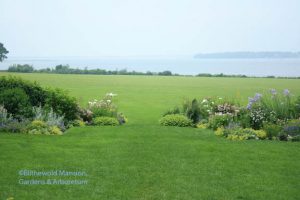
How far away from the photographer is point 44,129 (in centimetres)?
1261

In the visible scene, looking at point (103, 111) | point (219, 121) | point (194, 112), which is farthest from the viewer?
point (103, 111)

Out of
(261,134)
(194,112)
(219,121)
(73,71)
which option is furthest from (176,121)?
(73,71)

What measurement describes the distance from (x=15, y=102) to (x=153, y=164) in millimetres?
6076

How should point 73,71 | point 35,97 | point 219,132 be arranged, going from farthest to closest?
point 73,71, point 35,97, point 219,132

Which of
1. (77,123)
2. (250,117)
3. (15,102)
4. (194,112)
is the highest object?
(15,102)

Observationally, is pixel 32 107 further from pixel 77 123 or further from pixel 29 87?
pixel 77 123

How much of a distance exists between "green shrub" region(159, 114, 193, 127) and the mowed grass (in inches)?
42.3

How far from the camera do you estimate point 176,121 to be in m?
15.1

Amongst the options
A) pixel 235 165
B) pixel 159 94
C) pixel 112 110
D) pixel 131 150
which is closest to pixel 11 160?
pixel 131 150

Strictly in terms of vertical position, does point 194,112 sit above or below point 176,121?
above

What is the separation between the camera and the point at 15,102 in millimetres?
13594

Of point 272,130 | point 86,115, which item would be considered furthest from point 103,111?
point 272,130

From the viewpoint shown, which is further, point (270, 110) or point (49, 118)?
point (270, 110)

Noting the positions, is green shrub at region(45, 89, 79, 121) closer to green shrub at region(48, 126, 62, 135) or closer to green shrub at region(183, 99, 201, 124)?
green shrub at region(48, 126, 62, 135)
